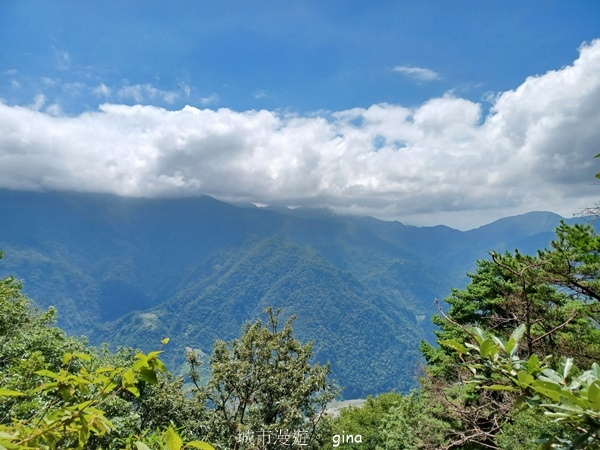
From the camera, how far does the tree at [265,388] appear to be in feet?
52.4

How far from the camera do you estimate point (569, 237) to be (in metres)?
9.32

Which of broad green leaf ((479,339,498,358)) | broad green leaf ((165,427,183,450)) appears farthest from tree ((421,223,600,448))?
broad green leaf ((165,427,183,450))

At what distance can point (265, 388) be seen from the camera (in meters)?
16.7

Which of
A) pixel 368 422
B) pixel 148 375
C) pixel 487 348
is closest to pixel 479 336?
pixel 487 348

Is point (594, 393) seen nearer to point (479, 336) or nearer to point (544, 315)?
point (479, 336)

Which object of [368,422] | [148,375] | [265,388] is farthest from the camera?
[368,422]

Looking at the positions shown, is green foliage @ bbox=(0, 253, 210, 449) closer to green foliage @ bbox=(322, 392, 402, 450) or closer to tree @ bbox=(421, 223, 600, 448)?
tree @ bbox=(421, 223, 600, 448)

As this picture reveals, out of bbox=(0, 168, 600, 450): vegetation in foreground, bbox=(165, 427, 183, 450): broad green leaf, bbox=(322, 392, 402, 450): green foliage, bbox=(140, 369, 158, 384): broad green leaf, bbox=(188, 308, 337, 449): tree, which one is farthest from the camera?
bbox=(322, 392, 402, 450): green foliage

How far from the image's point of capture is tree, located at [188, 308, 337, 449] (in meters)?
16.0

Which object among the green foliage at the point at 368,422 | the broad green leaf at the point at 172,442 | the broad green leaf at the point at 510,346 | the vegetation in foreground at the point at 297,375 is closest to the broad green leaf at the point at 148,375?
the broad green leaf at the point at 172,442

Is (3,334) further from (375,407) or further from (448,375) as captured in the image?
(375,407)

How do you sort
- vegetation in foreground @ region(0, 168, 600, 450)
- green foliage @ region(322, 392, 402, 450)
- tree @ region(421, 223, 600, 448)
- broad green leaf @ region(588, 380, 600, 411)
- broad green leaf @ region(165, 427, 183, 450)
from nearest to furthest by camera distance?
broad green leaf @ region(588, 380, 600, 411) → broad green leaf @ region(165, 427, 183, 450) → tree @ region(421, 223, 600, 448) → vegetation in foreground @ region(0, 168, 600, 450) → green foliage @ region(322, 392, 402, 450)

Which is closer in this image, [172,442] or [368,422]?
[172,442]

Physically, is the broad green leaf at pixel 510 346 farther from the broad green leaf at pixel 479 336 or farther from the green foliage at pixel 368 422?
the green foliage at pixel 368 422
